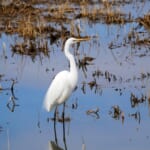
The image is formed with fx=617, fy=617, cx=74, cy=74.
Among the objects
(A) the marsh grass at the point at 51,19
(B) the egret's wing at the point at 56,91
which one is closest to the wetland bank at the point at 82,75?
(A) the marsh grass at the point at 51,19

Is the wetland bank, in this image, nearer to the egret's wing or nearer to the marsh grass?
the marsh grass

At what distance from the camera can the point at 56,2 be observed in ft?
64.4

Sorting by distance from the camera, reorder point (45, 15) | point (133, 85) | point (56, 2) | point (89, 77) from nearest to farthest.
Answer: point (133, 85)
point (89, 77)
point (45, 15)
point (56, 2)

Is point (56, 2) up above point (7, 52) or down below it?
above

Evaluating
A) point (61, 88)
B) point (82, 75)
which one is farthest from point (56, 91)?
point (82, 75)

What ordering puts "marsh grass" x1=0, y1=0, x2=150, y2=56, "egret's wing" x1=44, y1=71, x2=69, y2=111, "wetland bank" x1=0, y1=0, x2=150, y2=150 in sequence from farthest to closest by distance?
"marsh grass" x1=0, y1=0, x2=150, y2=56, "egret's wing" x1=44, y1=71, x2=69, y2=111, "wetland bank" x1=0, y1=0, x2=150, y2=150

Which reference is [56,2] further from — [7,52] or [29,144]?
[29,144]

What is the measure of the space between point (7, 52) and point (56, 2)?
683 cm

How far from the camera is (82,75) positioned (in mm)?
10773

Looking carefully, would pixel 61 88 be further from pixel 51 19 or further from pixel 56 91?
pixel 51 19

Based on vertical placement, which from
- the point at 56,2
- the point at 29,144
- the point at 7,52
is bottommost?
the point at 29,144

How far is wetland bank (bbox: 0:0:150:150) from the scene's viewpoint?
7.71 metres

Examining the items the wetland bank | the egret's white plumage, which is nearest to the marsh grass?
the wetland bank

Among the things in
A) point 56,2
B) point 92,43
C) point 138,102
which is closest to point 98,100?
point 138,102
